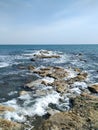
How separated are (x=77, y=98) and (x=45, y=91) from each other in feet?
12.9

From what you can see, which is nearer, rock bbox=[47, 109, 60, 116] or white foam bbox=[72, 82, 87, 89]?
rock bbox=[47, 109, 60, 116]

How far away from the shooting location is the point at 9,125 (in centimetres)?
1231

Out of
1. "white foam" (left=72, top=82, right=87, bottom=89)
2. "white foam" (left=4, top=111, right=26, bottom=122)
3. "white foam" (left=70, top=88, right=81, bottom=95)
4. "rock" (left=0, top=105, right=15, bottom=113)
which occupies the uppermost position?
"rock" (left=0, top=105, right=15, bottom=113)

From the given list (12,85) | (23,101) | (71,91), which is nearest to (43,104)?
(23,101)

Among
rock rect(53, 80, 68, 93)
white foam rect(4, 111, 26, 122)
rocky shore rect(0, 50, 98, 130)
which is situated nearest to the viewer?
rocky shore rect(0, 50, 98, 130)

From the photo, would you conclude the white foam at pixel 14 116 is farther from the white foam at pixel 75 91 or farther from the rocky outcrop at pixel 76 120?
the white foam at pixel 75 91

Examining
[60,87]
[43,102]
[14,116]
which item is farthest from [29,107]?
[60,87]

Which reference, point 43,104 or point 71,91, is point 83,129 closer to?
point 43,104

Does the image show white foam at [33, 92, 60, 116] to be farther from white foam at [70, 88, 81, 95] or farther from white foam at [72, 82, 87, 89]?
white foam at [72, 82, 87, 89]

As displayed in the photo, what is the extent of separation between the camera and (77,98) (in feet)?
57.8

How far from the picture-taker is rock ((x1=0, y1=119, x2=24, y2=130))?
39.6 feet

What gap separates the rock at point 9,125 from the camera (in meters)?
12.1

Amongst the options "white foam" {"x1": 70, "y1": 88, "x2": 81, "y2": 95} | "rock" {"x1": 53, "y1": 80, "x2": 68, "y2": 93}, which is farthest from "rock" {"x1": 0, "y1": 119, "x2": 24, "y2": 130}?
"white foam" {"x1": 70, "y1": 88, "x2": 81, "y2": 95}

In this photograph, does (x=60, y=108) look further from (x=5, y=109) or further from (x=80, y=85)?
(x=80, y=85)
